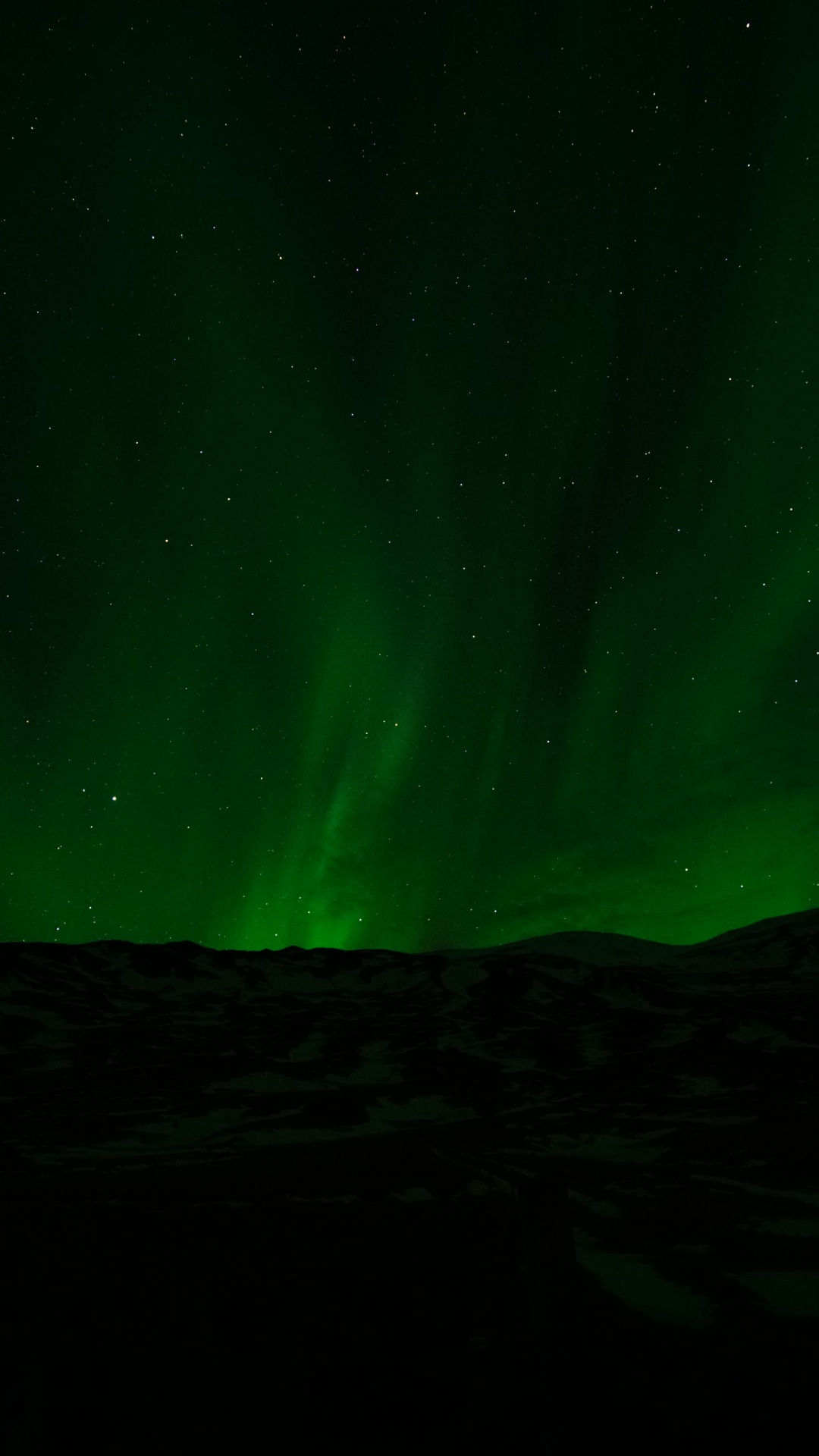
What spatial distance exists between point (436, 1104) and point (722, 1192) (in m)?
15.3

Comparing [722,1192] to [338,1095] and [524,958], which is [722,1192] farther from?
[524,958]

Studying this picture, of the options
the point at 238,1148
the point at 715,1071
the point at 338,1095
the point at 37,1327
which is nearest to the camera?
the point at 37,1327

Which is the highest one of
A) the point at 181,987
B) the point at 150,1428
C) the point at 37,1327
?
the point at 181,987

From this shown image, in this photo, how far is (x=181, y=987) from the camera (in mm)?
62719

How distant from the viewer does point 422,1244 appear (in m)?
9.62

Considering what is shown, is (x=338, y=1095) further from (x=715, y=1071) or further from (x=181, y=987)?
(x=181, y=987)

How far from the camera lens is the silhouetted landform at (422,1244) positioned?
683cm

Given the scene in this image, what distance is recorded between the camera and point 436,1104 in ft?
92.9

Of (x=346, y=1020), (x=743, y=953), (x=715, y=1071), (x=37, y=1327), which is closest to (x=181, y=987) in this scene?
(x=346, y=1020)

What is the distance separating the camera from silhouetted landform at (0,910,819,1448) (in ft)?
22.4

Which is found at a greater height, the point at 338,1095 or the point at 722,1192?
the point at 338,1095

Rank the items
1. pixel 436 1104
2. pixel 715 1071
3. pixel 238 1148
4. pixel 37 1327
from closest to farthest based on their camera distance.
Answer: pixel 37 1327
pixel 238 1148
pixel 436 1104
pixel 715 1071

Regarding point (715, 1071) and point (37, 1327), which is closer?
point (37, 1327)

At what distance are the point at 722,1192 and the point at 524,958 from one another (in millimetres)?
61877
